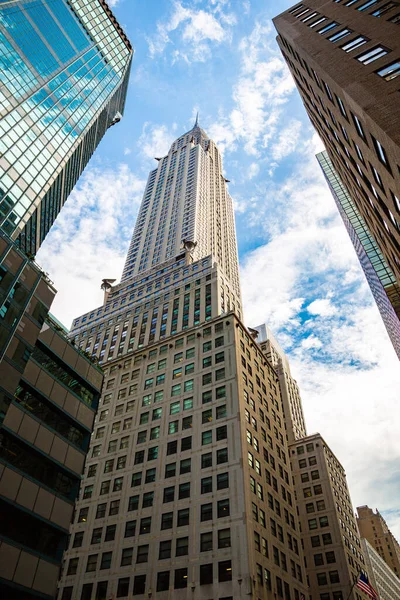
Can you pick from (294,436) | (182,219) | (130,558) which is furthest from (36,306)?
(182,219)

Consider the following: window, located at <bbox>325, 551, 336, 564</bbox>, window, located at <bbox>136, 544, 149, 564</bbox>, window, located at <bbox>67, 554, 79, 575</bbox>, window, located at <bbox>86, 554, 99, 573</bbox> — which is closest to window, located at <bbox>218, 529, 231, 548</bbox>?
window, located at <bbox>136, 544, 149, 564</bbox>

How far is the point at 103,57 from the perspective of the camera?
12344 centimetres

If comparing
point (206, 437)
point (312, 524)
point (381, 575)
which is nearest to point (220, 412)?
point (206, 437)

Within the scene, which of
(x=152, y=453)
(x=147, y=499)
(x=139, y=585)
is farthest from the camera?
(x=152, y=453)

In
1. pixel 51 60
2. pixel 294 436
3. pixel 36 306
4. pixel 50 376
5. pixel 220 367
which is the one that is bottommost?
pixel 50 376

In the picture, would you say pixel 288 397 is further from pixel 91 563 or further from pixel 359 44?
pixel 359 44

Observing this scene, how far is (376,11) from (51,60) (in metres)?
82.4

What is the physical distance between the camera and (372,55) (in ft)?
97.8

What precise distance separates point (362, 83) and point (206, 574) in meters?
45.3

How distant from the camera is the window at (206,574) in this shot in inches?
1714

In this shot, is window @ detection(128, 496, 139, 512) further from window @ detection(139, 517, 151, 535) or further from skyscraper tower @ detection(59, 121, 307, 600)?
window @ detection(139, 517, 151, 535)

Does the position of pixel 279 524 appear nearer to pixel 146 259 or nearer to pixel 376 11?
pixel 376 11

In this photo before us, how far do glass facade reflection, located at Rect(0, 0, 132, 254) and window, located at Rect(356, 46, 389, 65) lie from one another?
52.5 m

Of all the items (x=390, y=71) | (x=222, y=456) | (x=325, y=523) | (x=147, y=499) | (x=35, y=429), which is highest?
(x=325, y=523)
